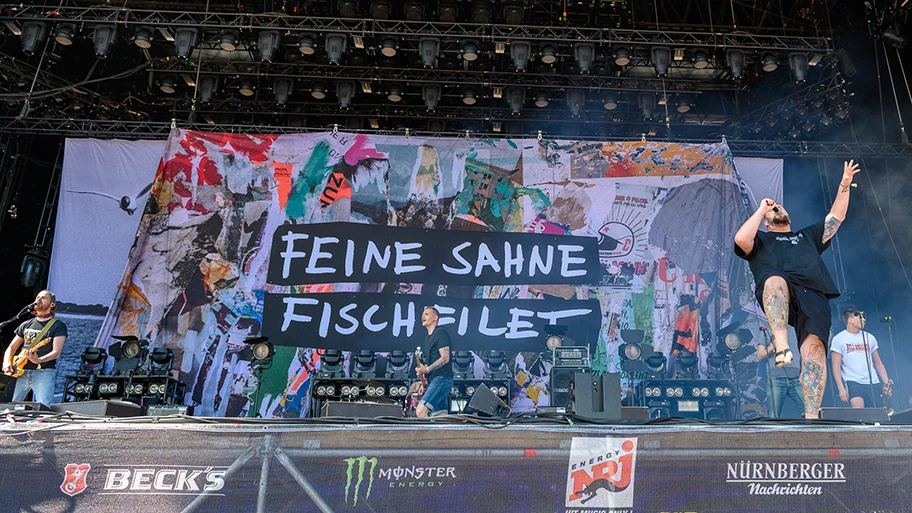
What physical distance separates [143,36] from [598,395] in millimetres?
8110

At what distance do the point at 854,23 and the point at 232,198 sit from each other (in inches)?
351

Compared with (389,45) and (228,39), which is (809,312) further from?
(228,39)

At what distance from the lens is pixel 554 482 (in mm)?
3434

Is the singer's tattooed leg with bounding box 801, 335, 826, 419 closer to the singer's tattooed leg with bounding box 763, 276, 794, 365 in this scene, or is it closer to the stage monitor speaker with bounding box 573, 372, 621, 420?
the singer's tattooed leg with bounding box 763, 276, 794, 365

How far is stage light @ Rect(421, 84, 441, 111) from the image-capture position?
37.0 feet

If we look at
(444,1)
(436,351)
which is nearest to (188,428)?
(436,351)

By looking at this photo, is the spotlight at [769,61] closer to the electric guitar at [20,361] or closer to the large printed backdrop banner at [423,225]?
the large printed backdrop banner at [423,225]

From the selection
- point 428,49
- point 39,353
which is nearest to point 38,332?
point 39,353

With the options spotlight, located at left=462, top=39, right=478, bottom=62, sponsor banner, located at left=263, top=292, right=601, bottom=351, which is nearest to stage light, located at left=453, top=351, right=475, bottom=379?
sponsor banner, located at left=263, top=292, right=601, bottom=351

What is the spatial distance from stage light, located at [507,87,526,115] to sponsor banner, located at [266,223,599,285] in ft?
7.44

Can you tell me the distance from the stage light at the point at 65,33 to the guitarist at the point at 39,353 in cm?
417

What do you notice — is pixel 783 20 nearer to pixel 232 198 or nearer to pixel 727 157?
pixel 727 157

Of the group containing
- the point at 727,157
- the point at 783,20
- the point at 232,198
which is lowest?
the point at 232,198

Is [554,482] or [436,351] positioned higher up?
[436,351]
